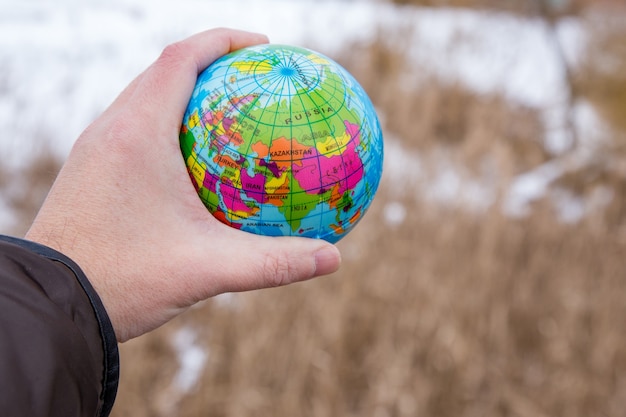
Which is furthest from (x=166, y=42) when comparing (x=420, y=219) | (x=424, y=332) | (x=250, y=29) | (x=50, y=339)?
(x=50, y=339)

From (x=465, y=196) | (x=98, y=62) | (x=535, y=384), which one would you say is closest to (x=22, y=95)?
(x=98, y=62)

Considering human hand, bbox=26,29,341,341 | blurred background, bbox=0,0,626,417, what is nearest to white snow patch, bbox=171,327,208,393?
blurred background, bbox=0,0,626,417

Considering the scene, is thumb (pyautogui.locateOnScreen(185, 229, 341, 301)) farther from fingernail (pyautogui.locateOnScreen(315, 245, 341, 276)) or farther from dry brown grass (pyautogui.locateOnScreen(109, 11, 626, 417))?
dry brown grass (pyautogui.locateOnScreen(109, 11, 626, 417))

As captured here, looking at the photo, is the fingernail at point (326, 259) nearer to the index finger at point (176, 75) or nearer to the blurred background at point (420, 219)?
the index finger at point (176, 75)

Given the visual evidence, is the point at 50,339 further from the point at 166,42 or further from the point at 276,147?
the point at 166,42

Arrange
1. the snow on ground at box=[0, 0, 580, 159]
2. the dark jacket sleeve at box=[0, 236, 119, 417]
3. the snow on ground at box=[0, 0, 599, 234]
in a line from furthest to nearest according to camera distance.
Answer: the snow on ground at box=[0, 0, 580, 159] < the snow on ground at box=[0, 0, 599, 234] < the dark jacket sleeve at box=[0, 236, 119, 417]

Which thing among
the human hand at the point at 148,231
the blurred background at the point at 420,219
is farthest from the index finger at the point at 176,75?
the blurred background at the point at 420,219

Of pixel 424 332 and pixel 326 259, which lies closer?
pixel 326 259
